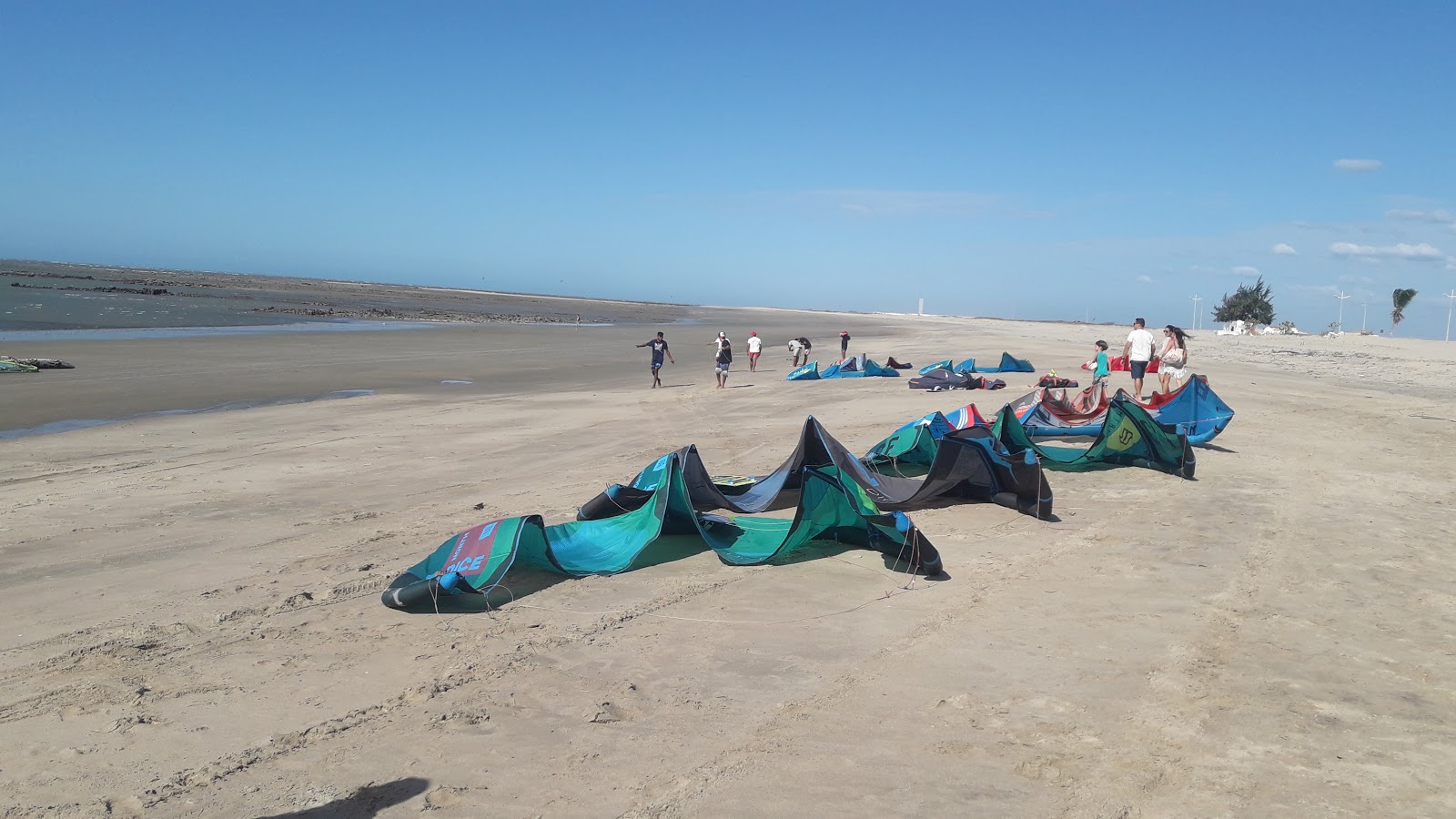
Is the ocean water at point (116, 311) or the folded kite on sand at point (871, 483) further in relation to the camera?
the ocean water at point (116, 311)

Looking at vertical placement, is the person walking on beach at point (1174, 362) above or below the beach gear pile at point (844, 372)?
above

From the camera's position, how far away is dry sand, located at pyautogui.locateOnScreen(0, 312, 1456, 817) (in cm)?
402

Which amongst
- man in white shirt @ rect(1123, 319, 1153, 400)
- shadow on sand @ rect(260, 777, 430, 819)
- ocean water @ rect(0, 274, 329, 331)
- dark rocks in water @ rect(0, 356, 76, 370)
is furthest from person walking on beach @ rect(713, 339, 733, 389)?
ocean water @ rect(0, 274, 329, 331)

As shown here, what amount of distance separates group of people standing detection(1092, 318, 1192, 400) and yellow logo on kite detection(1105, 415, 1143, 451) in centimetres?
486

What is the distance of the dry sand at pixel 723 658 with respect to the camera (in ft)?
13.2

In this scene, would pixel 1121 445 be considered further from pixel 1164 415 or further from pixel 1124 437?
pixel 1164 415

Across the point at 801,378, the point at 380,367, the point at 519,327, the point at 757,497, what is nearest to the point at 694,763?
the point at 757,497

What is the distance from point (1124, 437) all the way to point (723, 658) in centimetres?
694

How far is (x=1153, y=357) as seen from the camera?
18.2 m

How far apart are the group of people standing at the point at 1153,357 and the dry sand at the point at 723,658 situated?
414 cm

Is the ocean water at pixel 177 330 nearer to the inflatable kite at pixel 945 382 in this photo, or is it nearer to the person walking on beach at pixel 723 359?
the person walking on beach at pixel 723 359

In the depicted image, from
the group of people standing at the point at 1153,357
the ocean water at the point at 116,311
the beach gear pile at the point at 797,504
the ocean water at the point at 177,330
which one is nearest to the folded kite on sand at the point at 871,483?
the beach gear pile at the point at 797,504

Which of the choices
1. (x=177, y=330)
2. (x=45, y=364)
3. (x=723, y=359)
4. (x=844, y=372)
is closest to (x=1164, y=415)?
(x=723, y=359)

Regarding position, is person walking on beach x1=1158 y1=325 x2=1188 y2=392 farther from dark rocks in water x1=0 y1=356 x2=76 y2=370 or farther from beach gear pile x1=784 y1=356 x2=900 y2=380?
dark rocks in water x1=0 y1=356 x2=76 y2=370
